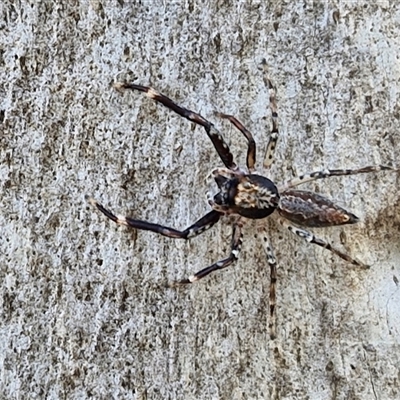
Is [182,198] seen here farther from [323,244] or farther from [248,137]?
[323,244]

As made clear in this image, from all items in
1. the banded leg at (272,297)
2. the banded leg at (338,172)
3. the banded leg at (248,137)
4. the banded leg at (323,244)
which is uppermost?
the banded leg at (248,137)

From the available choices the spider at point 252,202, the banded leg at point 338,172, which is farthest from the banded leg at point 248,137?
the banded leg at point 338,172

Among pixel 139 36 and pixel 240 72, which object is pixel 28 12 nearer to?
pixel 139 36

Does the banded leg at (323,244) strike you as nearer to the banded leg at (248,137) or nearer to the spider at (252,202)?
the spider at (252,202)

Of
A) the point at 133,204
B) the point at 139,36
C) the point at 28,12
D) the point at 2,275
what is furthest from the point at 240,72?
the point at 2,275

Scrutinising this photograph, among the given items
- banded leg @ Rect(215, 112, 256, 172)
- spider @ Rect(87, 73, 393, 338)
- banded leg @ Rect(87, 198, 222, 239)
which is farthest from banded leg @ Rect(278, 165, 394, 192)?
→ banded leg @ Rect(87, 198, 222, 239)

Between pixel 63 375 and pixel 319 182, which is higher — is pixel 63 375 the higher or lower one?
the lower one
